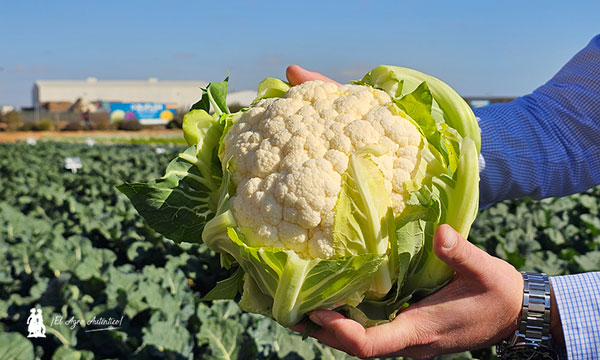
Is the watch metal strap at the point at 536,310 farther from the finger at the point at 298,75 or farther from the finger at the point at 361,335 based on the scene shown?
the finger at the point at 298,75

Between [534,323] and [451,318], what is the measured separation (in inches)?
11.0

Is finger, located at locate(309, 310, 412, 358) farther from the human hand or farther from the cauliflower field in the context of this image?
the cauliflower field

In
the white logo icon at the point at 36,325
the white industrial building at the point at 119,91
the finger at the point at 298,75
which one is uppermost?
the finger at the point at 298,75

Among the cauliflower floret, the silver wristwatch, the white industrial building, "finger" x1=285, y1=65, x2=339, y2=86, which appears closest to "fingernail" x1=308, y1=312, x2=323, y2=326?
the cauliflower floret

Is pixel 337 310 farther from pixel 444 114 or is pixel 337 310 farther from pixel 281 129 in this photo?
pixel 444 114

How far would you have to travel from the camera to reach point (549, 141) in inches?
88.3

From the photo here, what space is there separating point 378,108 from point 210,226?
2.03 ft

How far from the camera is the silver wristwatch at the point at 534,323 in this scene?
161 cm

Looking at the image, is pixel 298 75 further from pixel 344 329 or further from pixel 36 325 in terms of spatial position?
pixel 36 325

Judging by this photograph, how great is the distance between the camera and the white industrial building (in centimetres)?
6406

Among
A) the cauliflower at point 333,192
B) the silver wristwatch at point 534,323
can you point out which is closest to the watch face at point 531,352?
the silver wristwatch at point 534,323

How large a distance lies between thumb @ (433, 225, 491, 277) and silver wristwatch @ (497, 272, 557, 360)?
0.27 m

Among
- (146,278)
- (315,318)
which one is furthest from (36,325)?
(315,318)

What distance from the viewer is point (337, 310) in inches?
63.1
